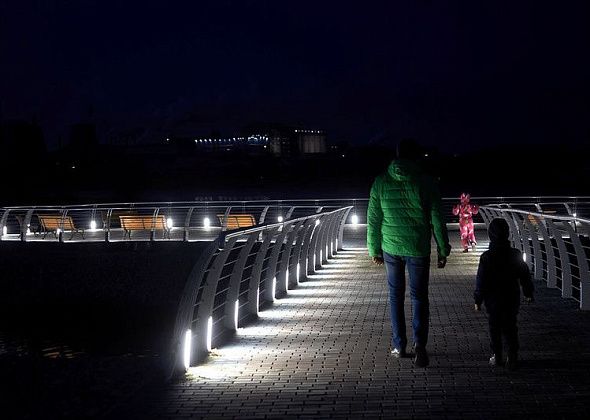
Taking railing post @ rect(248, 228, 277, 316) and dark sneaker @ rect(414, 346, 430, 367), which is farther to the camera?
railing post @ rect(248, 228, 277, 316)

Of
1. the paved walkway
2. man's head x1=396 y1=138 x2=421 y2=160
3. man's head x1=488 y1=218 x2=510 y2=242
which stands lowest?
the paved walkway

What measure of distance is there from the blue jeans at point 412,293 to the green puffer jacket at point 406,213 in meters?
0.10

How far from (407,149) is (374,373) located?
6.17ft

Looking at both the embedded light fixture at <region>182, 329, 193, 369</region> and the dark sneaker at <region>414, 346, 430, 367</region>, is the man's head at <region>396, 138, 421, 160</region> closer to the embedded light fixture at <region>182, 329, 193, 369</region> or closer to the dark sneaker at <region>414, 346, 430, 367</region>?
the dark sneaker at <region>414, 346, 430, 367</region>

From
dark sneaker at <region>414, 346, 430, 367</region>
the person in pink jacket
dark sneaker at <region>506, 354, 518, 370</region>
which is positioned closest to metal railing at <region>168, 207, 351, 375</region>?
dark sneaker at <region>414, 346, 430, 367</region>

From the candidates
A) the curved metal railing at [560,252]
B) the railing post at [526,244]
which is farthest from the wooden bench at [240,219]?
the railing post at [526,244]

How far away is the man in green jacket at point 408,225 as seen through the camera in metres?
8.36

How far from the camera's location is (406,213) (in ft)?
27.7

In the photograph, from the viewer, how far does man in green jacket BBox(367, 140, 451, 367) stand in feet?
27.4

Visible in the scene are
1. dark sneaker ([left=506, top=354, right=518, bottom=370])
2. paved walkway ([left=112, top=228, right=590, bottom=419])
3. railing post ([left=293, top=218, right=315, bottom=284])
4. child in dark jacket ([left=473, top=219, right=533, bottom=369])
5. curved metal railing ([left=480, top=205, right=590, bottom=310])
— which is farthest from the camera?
railing post ([left=293, top=218, right=315, bottom=284])

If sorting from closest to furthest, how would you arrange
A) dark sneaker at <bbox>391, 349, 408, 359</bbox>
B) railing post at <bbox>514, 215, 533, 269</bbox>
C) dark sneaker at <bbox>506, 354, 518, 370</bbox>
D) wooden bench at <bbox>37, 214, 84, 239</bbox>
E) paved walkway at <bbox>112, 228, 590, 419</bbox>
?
paved walkway at <bbox>112, 228, 590, 419</bbox> → dark sneaker at <bbox>506, 354, 518, 370</bbox> → dark sneaker at <bbox>391, 349, 408, 359</bbox> → railing post at <bbox>514, 215, 533, 269</bbox> → wooden bench at <bbox>37, 214, 84, 239</bbox>

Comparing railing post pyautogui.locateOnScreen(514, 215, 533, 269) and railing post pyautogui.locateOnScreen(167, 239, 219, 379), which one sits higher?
railing post pyautogui.locateOnScreen(167, 239, 219, 379)

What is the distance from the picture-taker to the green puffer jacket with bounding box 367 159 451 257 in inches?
329

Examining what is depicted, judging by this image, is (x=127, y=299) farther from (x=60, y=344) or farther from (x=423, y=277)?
(x=423, y=277)
